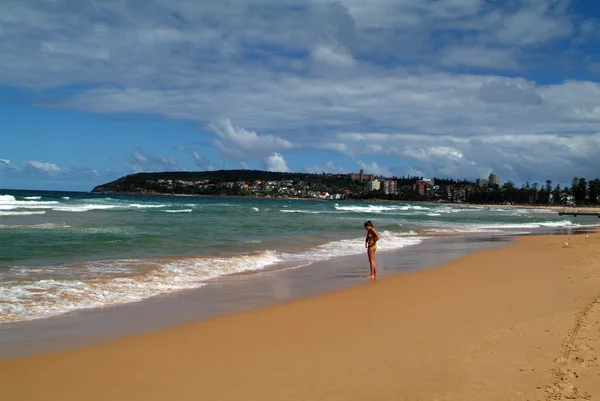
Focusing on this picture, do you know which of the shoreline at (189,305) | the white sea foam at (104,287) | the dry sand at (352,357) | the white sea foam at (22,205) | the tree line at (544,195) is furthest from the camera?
the tree line at (544,195)

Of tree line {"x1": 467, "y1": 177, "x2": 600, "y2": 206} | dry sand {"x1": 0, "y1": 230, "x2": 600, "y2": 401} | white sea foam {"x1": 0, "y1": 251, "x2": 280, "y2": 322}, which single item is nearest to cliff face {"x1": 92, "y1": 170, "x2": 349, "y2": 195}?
tree line {"x1": 467, "y1": 177, "x2": 600, "y2": 206}

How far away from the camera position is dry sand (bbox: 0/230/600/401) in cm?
475

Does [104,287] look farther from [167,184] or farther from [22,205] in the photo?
[167,184]

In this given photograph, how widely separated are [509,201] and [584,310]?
174 metres

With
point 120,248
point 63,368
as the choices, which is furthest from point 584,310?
point 120,248

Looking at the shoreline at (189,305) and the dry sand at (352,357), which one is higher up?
the dry sand at (352,357)

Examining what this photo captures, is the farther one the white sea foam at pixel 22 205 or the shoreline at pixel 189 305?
the white sea foam at pixel 22 205

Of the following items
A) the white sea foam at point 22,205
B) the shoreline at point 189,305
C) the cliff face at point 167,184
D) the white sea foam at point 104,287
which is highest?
the cliff face at point 167,184

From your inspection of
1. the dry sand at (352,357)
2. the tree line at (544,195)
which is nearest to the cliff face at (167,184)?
the tree line at (544,195)

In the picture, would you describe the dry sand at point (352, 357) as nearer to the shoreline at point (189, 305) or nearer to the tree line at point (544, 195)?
the shoreline at point (189, 305)

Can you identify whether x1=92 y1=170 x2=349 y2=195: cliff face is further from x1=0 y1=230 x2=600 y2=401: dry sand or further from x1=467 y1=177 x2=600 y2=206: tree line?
x1=0 y1=230 x2=600 y2=401: dry sand

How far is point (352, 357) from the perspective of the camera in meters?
5.68

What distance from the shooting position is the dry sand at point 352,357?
475 centimetres

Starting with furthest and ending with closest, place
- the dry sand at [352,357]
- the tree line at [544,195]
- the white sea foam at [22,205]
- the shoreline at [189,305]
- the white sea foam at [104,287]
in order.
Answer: the tree line at [544,195] → the white sea foam at [22,205] → the white sea foam at [104,287] → the shoreline at [189,305] → the dry sand at [352,357]
